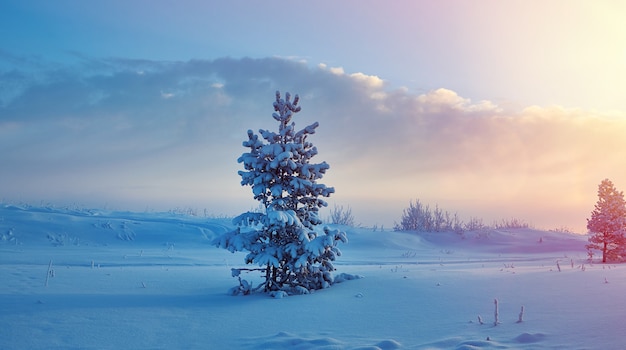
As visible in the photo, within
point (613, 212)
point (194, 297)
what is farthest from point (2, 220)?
point (613, 212)

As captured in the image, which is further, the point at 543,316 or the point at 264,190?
the point at 264,190

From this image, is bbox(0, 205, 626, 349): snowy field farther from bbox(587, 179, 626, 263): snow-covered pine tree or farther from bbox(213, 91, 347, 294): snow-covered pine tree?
bbox(587, 179, 626, 263): snow-covered pine tree

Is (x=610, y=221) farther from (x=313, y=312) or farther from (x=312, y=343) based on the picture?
(x=312, y=343)

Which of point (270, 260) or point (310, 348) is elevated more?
point (270, 260)

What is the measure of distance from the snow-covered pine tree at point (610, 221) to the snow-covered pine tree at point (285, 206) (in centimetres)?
1812

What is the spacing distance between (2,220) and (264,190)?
30698 mm

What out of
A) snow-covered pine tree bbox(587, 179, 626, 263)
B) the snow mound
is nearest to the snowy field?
the snow mound

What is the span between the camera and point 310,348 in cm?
761

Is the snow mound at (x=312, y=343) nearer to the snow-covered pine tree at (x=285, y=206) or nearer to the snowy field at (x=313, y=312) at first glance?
the snowy field at (x=313, y=312)

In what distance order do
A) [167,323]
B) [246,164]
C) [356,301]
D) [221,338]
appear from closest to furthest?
[221,338] → [167,323] → [356,301] → [246,164]

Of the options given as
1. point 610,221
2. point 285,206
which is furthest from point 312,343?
point 610,221

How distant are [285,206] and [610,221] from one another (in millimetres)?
Answer: 19471

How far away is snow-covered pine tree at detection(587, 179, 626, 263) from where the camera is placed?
81.9 ft

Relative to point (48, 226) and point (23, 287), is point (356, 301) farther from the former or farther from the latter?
point (48, 226)
